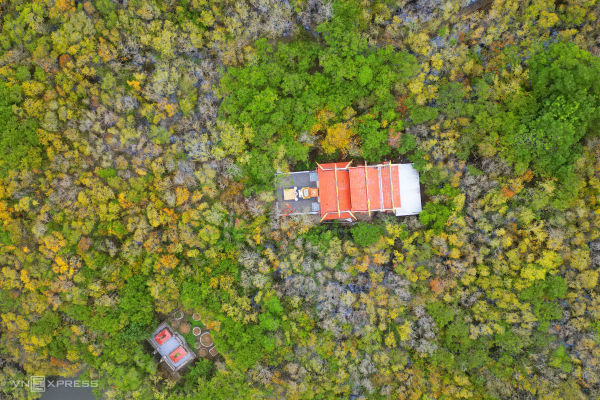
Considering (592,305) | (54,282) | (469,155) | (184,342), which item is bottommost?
(184,342)

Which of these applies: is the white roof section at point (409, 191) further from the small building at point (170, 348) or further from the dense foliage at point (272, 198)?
the small building at point (170, 348)

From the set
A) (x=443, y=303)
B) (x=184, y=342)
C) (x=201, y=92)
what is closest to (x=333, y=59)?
(x=201, y=92)

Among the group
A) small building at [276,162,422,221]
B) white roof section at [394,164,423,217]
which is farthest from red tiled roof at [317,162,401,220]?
white roof section at [394,164,423,217]

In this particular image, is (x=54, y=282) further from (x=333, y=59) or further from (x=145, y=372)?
(x=333, y=59)

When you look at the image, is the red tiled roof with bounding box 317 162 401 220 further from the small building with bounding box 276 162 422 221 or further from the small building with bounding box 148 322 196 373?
the small building with bounding box 148 322 196 373

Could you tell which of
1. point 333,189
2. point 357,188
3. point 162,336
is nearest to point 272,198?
point 333,189

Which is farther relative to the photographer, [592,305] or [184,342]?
[184,342]

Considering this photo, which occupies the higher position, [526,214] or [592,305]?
[526,214]

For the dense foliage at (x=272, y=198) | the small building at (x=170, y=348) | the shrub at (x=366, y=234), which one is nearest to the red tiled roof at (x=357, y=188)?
the shrub at (x=366, y=234)
